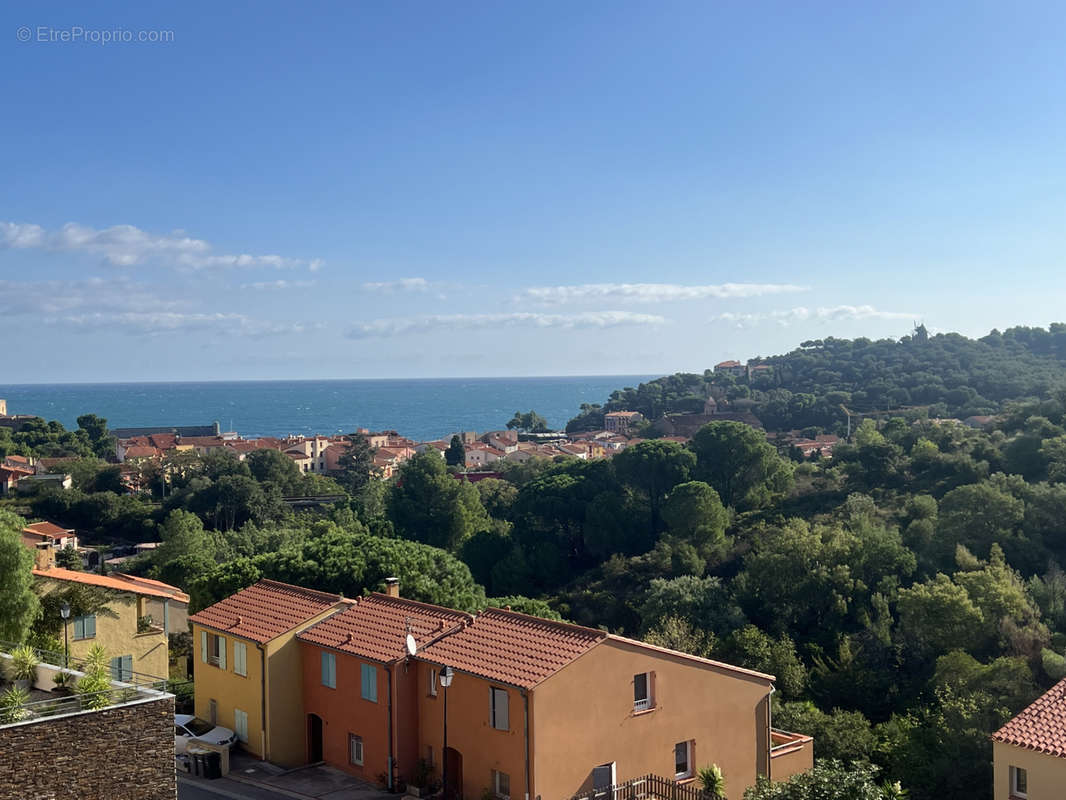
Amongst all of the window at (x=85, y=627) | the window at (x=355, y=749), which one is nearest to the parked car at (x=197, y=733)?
the window at (x=355, y=749)

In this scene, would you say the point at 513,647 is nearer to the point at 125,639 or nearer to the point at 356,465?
the point at 125,639

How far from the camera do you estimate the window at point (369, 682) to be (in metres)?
17.6

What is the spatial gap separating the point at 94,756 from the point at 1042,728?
14.7 metres

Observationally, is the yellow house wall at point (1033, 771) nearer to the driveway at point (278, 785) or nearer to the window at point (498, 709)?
the window at point (498, 709)

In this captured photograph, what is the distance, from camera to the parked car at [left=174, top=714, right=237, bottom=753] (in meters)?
18.8

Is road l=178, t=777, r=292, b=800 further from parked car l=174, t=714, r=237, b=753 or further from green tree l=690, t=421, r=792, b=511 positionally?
green tree l=690, t=421, r=792, b=511

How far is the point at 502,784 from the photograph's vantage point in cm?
1594

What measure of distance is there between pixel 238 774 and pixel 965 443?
4759 centimetres

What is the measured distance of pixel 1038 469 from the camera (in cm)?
4831

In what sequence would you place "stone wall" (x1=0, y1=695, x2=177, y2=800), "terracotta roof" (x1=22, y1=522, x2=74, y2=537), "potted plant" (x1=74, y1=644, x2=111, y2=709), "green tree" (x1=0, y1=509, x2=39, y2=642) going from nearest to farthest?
"stone wall" (x1=0, y1=695, x2=177, y2=800) < "potted plant" (x1=74, y1=644, x2=111, y2=709) < "green tree" (x1=0, y1=509, x2=39, y2=642) < "terracotta roof" (x1=22, y1=522, x2=74, y2=537)

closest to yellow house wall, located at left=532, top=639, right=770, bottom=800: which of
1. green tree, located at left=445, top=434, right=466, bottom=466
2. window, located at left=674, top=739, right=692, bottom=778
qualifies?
window, located at left=674, top=739, right=692, bottom=778

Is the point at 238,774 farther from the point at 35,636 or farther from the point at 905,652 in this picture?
the point at 905,652

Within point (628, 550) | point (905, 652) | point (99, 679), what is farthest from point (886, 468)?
point (99, 679)

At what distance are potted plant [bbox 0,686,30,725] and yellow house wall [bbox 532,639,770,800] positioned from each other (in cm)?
752
